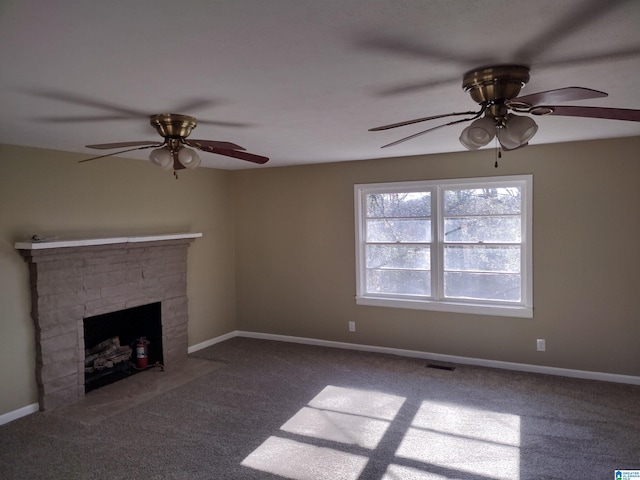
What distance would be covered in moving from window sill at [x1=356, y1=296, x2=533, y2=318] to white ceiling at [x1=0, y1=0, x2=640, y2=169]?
243 centimetres

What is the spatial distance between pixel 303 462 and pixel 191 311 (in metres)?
3.06

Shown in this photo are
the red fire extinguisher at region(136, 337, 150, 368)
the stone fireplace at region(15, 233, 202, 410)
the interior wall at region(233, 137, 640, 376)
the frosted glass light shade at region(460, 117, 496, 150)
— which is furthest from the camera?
the red fire extinguisher at region(136, 337, 150, 368)

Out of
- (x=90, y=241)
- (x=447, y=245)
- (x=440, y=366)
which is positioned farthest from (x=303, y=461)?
(x=447, y=245)

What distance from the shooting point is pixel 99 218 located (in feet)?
14.7

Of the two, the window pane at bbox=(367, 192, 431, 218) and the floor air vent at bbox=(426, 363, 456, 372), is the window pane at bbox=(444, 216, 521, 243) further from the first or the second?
the floor air vent at bbox=(426, 363, 456, 372)

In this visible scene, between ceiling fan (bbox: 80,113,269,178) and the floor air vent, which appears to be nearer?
ceiling fan (bbox: 80,113,269,178)

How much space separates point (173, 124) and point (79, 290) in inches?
87.7

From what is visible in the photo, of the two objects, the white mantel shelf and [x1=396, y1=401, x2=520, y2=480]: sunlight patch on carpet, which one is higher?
the white mantel shelf

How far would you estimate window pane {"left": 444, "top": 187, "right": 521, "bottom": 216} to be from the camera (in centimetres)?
465

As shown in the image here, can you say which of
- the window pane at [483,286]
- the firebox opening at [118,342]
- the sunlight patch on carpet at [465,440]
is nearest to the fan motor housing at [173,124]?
the sunlight patch on carpet at [465,440]

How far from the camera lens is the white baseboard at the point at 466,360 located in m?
4.27

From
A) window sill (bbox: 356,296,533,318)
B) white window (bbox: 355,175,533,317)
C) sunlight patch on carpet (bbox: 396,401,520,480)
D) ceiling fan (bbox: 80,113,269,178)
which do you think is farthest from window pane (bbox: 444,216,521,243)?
ceiling fan (bbox: 80,113,269,178)

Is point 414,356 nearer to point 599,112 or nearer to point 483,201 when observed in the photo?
point 483,201

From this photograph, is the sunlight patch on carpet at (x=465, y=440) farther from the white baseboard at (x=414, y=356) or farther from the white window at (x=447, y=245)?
the white window at (x=447, y=245)
